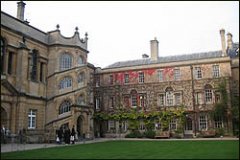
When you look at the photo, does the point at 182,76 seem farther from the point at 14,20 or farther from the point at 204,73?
the point at 14,20

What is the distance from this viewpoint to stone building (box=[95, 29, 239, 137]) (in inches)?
1439

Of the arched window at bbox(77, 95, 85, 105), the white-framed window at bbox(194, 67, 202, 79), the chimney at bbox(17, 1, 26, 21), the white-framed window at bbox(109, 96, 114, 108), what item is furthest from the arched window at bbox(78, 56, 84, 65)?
the white-framed window at bbox(194, 67, 202, 79)

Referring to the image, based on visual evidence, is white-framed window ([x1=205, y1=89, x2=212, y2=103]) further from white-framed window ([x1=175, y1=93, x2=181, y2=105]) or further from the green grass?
the green grass

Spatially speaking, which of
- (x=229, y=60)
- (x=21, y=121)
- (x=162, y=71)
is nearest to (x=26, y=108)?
(x=21, y=121)

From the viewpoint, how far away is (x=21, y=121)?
28.5 m

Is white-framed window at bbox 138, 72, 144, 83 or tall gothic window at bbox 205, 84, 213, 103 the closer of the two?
tall gothic window at bbox 205, 84, 213, 103

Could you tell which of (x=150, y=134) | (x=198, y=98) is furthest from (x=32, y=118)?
(x=198, y=98)

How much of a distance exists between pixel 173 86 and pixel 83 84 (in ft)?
37.3

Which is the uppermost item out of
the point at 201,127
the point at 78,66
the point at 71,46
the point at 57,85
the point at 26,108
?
the point at 71,46

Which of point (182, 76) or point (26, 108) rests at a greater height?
point (182, 76)

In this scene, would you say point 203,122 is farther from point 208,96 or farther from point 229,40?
point 229,40

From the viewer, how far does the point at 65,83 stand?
112 feet

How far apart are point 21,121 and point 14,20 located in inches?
386

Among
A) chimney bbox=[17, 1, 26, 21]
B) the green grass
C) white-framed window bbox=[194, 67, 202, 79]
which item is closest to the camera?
the green grass
